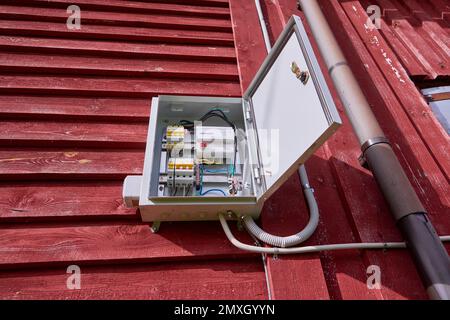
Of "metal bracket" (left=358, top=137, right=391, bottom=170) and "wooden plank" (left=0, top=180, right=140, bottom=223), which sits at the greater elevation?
"metal bracket" (left=358, top=137, right=391, bottom=170)

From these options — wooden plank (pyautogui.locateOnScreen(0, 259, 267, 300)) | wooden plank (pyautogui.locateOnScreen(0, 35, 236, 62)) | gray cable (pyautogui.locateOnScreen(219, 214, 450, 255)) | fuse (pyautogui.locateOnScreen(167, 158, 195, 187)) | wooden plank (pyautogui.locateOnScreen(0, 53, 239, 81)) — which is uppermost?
wooden plank (pyautogui.locateOnScreen(0, 35, 236, 62))

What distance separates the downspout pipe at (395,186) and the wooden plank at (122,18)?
1.07 metres

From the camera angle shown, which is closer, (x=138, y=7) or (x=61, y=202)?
(x=61, y=202)

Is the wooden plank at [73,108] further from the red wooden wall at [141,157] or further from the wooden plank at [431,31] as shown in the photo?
the wooden plank at [431,31]

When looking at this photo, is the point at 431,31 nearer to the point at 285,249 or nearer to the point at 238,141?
the point at 238,141

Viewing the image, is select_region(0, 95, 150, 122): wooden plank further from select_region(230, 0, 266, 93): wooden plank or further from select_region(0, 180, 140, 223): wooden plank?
select_region(230, 0, 266, 93): wooden plank

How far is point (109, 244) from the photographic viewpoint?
4.37 feet

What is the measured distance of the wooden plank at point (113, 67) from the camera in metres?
1.97

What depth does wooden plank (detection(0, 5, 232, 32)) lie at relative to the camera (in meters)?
2.24

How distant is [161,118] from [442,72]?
241 cm

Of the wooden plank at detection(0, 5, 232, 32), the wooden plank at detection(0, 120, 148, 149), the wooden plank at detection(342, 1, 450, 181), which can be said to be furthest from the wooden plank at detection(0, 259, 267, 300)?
the wooden plank at detection(0, 5, 232, 32)

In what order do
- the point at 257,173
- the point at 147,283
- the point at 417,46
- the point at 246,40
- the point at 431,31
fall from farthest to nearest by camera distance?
the point at 431,31 → the point at 417,46 → the point at 246,40 → the point at 257,173 → the point at 147,283

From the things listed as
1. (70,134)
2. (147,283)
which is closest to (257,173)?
(147,283)

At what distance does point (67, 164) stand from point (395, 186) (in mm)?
1793
